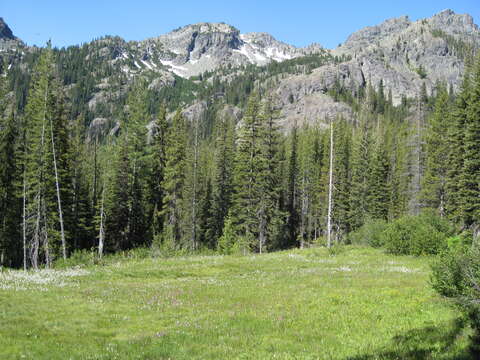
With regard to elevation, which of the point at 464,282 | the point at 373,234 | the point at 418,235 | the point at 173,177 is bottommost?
the point at 373,234

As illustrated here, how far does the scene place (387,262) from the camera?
1032 inches

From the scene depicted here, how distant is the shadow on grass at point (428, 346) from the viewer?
26.8 ft

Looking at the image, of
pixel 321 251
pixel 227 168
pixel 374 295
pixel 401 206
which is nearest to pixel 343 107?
pixel 401 206

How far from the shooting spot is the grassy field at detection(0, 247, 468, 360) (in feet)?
30.9

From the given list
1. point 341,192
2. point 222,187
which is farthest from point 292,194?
point 222,187

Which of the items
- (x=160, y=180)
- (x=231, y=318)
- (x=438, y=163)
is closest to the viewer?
(x=231, y=318)

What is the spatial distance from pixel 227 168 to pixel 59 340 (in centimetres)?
5775

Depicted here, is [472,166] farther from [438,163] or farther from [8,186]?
[8,186]

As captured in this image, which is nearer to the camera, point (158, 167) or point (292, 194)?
point (158, 167)

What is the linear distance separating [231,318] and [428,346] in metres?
6.03

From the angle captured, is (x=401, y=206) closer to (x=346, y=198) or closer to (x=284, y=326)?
(x=346, y=198)

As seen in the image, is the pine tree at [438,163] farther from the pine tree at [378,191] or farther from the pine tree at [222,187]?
the pine tree at [222,187]

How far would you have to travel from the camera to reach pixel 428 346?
8.85 metres

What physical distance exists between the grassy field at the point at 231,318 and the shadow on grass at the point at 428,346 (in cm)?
2
